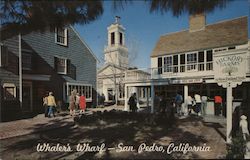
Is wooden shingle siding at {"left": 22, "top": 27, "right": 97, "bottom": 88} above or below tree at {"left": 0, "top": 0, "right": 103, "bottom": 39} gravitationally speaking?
below

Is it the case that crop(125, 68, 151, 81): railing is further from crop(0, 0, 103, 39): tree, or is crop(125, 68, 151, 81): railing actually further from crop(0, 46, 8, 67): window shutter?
crop(0, 46, 8, 67): window shutter

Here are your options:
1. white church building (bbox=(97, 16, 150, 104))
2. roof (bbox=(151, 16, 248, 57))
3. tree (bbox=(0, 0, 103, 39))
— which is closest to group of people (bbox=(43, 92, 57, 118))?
white church building (bbox=(97, 16, 150, 104))

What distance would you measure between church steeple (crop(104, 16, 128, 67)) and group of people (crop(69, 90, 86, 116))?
691mm

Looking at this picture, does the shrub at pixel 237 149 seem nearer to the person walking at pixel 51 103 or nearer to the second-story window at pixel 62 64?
the person walking at pixel 51 103

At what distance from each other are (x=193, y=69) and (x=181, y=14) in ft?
36.6

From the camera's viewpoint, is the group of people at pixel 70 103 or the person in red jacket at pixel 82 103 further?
the person in red jacket at pixel 82 103

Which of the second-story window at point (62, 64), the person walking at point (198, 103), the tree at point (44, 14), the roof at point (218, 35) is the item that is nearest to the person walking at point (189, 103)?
the person walking at point (198, 103)

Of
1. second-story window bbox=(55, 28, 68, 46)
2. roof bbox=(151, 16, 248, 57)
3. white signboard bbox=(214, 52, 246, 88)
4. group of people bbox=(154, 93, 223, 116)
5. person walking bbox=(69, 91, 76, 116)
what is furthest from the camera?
group of people bbox=(154, 93, 223, 116)

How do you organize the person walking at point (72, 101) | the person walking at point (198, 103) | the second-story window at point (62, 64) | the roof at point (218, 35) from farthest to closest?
the person walking at point (198, 103) → the roof at point (218, 35) → the second-story window at point (62, 64) → the person walking at point (72, 101)

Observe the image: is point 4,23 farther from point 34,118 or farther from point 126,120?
point 126,120

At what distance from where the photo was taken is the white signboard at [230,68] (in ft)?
10.6

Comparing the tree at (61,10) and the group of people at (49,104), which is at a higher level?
the tree at (61,10)

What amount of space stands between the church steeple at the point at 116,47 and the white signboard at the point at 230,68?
2.06 meters

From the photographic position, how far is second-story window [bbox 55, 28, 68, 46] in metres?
A: 2.15
